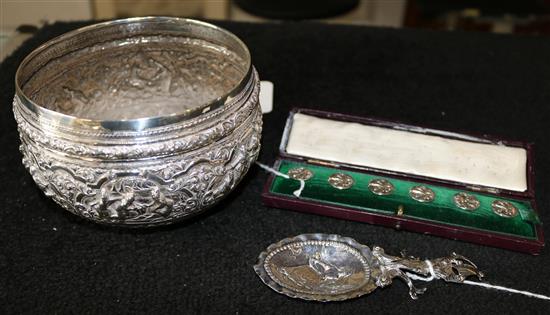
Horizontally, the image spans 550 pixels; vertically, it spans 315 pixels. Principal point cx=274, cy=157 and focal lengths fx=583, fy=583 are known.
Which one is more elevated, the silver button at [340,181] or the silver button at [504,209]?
the silver button at [504,209]

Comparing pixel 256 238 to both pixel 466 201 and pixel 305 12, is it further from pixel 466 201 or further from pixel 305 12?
pixel 305 12

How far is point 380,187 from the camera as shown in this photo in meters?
0.82

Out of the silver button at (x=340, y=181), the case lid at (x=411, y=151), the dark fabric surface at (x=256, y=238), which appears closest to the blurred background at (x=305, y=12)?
the dark fabric surface at (x=256, y=238)

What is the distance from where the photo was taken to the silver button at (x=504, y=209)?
776 mm

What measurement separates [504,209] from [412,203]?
0.40 feet

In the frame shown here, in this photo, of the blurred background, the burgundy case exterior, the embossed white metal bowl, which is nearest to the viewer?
the embossed white metal bowl

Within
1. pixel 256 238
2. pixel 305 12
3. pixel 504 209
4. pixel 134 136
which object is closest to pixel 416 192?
pixel 504 209

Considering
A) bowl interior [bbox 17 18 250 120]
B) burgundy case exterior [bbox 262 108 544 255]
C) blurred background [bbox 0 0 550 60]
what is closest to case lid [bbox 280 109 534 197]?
burgundy case exterior [bbox 262 108 544 255]

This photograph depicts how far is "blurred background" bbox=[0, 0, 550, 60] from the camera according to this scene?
1.21 metres

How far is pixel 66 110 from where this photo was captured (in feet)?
2.89

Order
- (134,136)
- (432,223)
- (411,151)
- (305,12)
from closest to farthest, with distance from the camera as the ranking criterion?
(134,136) < (432,223) < (411,151) < (305,12)

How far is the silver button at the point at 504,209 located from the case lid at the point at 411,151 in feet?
0.08

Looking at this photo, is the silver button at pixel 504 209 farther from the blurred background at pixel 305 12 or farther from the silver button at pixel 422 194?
the blurred background at pixel 305 12

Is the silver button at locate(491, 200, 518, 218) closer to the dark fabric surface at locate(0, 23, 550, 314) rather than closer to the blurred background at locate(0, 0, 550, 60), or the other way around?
the dark fabric surface at locate(0, 23, 550, 314)
